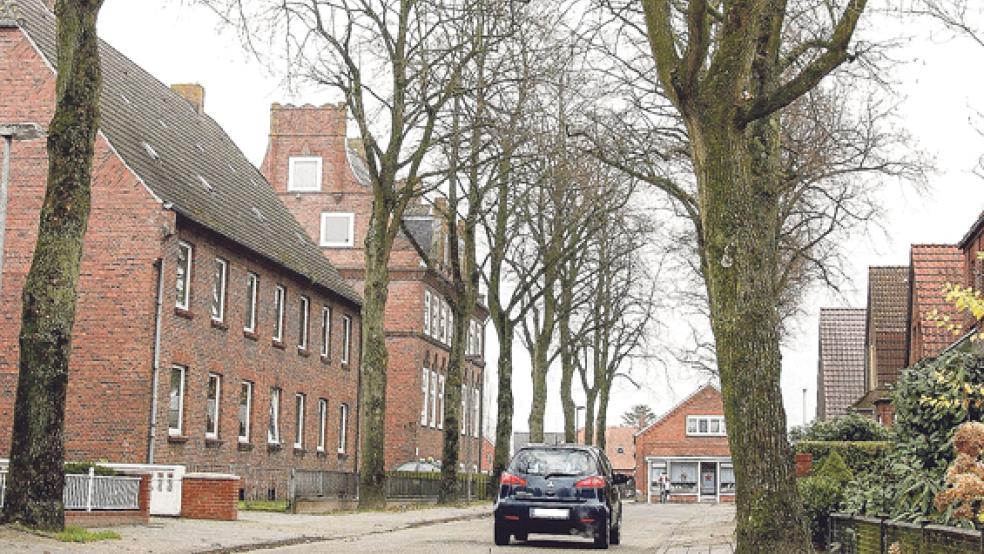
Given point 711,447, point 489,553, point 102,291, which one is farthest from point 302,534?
point 711,447

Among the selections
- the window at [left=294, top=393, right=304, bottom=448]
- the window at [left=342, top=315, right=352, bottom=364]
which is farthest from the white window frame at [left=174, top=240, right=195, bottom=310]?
the window at [left=342, top=315, right=352, bottom=364]

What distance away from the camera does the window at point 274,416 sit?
39.5 m

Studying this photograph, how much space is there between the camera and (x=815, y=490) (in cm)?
1944

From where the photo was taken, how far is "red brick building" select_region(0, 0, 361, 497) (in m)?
30.1

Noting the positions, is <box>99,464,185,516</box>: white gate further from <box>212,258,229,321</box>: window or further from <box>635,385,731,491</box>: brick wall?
<box>635,385,731,491</box>: brick wall

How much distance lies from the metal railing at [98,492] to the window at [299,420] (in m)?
21.4

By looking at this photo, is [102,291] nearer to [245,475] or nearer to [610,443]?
[245,475]

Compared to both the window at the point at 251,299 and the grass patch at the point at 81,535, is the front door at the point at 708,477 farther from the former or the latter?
the grass patch at the point at 81,535

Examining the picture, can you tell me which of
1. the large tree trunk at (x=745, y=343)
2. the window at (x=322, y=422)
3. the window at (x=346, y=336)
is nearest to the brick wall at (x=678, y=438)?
the window at (x=346, y=336)

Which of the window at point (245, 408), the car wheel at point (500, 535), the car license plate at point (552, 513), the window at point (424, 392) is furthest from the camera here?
the window at point (424, 392)

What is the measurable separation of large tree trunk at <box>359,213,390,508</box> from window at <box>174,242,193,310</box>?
474 cm

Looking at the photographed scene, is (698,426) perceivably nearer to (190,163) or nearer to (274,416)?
(274,416)

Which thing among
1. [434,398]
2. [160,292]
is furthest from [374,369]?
[434,398]

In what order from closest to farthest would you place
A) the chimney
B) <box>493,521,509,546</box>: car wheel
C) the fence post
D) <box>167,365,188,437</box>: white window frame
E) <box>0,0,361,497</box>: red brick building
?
the fence post → <box>493,521,509,546</box>: car wheel → <box>0,0,361,497</box>: red brick building → <box>167,365,188,437</box>: white window frame → the chimney
